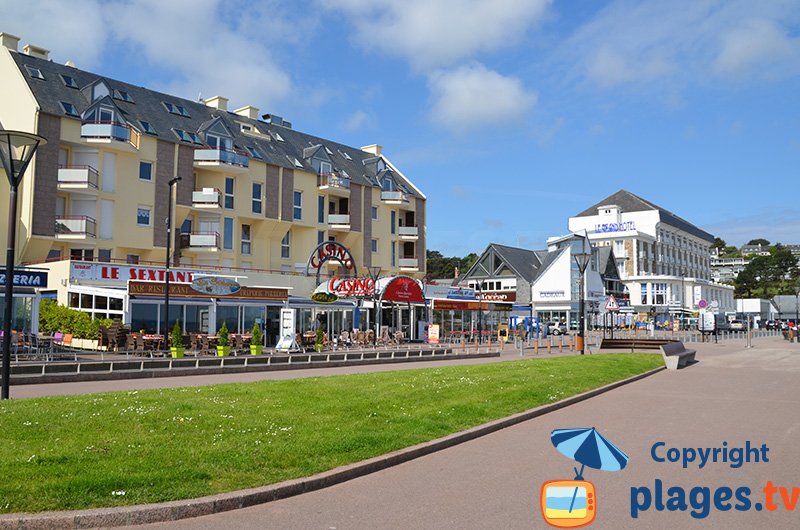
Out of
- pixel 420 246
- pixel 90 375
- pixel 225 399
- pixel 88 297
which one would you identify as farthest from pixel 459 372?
pixel 420 246

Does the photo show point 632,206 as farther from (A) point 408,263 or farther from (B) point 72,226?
(B) point 72,226

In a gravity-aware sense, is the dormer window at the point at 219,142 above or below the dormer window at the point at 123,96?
below

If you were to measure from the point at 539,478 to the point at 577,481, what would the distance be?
2.87 m

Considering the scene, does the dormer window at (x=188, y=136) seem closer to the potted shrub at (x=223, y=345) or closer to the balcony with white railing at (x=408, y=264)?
the balcony with white railing at (x=408, y=264)

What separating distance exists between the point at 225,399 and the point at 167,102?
3918 centimetres

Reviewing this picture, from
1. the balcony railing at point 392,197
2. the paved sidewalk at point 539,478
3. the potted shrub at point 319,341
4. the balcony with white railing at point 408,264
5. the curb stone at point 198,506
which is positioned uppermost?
the balcony railing at point 392,197

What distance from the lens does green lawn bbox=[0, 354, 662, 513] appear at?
6.86 m

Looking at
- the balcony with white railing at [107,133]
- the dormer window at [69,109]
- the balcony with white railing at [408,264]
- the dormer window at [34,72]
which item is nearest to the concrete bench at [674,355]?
the balcony with white railing at [107,133]

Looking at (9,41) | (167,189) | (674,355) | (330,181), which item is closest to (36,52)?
(9,41)

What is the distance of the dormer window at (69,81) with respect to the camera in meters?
40.9

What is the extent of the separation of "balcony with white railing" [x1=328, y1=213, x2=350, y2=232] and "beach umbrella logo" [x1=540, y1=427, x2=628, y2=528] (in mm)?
47425

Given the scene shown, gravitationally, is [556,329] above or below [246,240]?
below

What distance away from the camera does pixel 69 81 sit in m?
41.2

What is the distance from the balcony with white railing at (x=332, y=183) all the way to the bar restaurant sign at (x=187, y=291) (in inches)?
698
